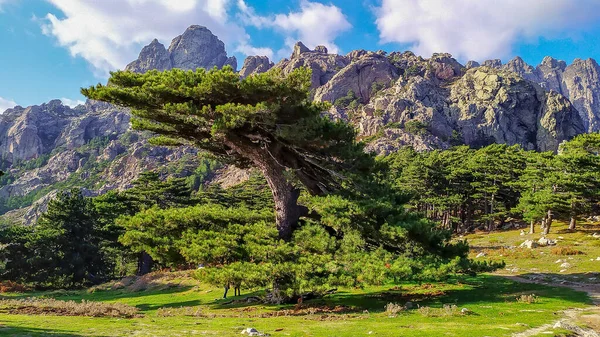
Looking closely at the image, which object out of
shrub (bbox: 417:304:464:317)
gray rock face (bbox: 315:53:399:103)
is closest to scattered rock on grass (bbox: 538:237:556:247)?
shrub (bbox: 417:304:464:317)

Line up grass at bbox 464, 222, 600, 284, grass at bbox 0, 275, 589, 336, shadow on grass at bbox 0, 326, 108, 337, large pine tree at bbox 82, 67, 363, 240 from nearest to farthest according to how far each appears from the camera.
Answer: shadow on grass at bbox 0, 326, 108, 337, grass at bbox 0, 275, 589, 336, large pine tree at bbox 82, 67, 363, 240, grass at bbox 464, 222, 600, 284

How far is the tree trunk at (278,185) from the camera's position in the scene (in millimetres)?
16562

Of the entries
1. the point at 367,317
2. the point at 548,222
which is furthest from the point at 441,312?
the point at 548,222

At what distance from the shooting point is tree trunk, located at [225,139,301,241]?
1656 centimetres

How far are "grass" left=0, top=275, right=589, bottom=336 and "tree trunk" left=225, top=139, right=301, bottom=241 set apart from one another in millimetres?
3455

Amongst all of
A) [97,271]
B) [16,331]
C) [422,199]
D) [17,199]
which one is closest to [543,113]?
[422,199]

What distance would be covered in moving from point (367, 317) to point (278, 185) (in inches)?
290

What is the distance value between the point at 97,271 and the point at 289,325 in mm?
45394

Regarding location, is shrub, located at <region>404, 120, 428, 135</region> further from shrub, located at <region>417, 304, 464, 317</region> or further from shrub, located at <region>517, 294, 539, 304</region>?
shrub, located at <region>417, 304, 464, 317</region>

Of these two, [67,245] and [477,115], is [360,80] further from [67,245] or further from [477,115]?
[67,245]

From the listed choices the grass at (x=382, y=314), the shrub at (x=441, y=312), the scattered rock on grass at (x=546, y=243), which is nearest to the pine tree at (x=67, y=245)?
the grass at (x=382, y=314)

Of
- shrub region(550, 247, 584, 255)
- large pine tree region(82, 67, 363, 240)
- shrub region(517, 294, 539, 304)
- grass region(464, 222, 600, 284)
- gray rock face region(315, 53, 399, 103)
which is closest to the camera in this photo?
shrub region(517, 294, 539, 304)

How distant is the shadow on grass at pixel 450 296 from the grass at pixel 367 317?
0.10 feet

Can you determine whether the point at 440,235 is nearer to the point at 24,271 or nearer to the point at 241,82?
the point at 241,82
